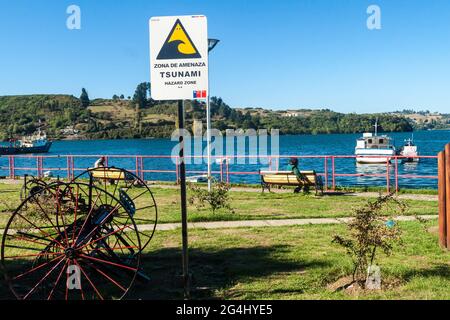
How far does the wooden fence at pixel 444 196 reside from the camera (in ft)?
27.1

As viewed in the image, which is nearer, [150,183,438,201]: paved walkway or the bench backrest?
[150,183,438,201]: paved walkway

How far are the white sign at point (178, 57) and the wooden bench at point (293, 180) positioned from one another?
12.2m

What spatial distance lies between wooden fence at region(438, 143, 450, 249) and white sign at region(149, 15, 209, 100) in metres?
4.73

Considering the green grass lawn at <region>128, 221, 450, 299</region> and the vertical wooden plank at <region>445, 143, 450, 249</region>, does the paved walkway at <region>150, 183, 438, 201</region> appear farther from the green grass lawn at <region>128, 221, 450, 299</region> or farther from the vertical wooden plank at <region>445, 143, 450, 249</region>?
the vertical wooden plank at <region>445, 143, 450, 249</region>

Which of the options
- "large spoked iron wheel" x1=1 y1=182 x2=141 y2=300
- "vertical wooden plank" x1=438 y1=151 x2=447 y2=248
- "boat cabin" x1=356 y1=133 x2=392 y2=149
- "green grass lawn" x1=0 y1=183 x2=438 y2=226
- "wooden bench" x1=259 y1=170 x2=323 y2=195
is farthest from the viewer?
"boat cabin" x1=356 y1=133 x2=392 y2=149

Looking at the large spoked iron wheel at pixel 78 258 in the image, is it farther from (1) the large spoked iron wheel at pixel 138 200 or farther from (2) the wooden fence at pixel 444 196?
(2) the wooden fence at pixel 444 196

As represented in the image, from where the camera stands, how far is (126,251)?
893 centimetres

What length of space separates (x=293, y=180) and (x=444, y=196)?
29.1 ft

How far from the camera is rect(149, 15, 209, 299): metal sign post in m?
5.26

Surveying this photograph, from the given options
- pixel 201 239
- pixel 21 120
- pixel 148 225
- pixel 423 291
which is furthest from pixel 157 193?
pixel 21 120

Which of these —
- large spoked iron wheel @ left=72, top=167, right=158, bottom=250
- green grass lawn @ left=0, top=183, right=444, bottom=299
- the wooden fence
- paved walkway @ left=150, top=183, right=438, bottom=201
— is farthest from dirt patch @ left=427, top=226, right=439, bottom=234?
large spoked iron wheel @ left=72, top=167, right=158, bottom=250

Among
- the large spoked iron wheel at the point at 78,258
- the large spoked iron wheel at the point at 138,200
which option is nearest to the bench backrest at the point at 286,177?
the large spoked iron wheel at the point at 138,200

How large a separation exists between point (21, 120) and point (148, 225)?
627ft
